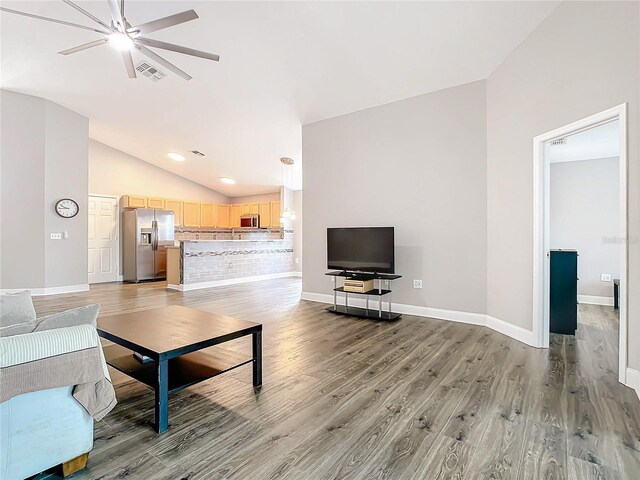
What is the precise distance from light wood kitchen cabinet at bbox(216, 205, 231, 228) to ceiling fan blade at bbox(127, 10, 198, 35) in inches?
334

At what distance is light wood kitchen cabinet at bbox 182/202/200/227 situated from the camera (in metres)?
10.0

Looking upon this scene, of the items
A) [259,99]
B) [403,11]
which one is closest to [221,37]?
[259,99]

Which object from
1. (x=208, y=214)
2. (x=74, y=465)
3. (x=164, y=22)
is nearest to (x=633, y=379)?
(x=74, y=465)

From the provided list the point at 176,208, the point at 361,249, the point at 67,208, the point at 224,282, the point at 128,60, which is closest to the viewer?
the point at 128,60

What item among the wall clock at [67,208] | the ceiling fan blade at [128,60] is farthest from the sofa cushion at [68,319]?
the wall clock at [67,208]

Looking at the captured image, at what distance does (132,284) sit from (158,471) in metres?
7.28

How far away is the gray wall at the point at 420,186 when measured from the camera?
4258 millimetres

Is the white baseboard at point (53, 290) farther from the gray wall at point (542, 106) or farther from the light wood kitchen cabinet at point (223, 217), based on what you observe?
the gray wall at point (542, 106)

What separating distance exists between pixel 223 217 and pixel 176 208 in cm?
181

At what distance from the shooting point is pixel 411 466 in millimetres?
1665

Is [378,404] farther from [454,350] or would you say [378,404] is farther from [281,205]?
[281,205]

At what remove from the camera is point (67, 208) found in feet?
21.4

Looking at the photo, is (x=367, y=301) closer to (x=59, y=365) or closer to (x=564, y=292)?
(x=564, y=292)

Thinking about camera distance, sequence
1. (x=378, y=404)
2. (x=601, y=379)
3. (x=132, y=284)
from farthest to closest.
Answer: (x=132, y=284)
(x=601, y=379)
(x=378, y=404)
